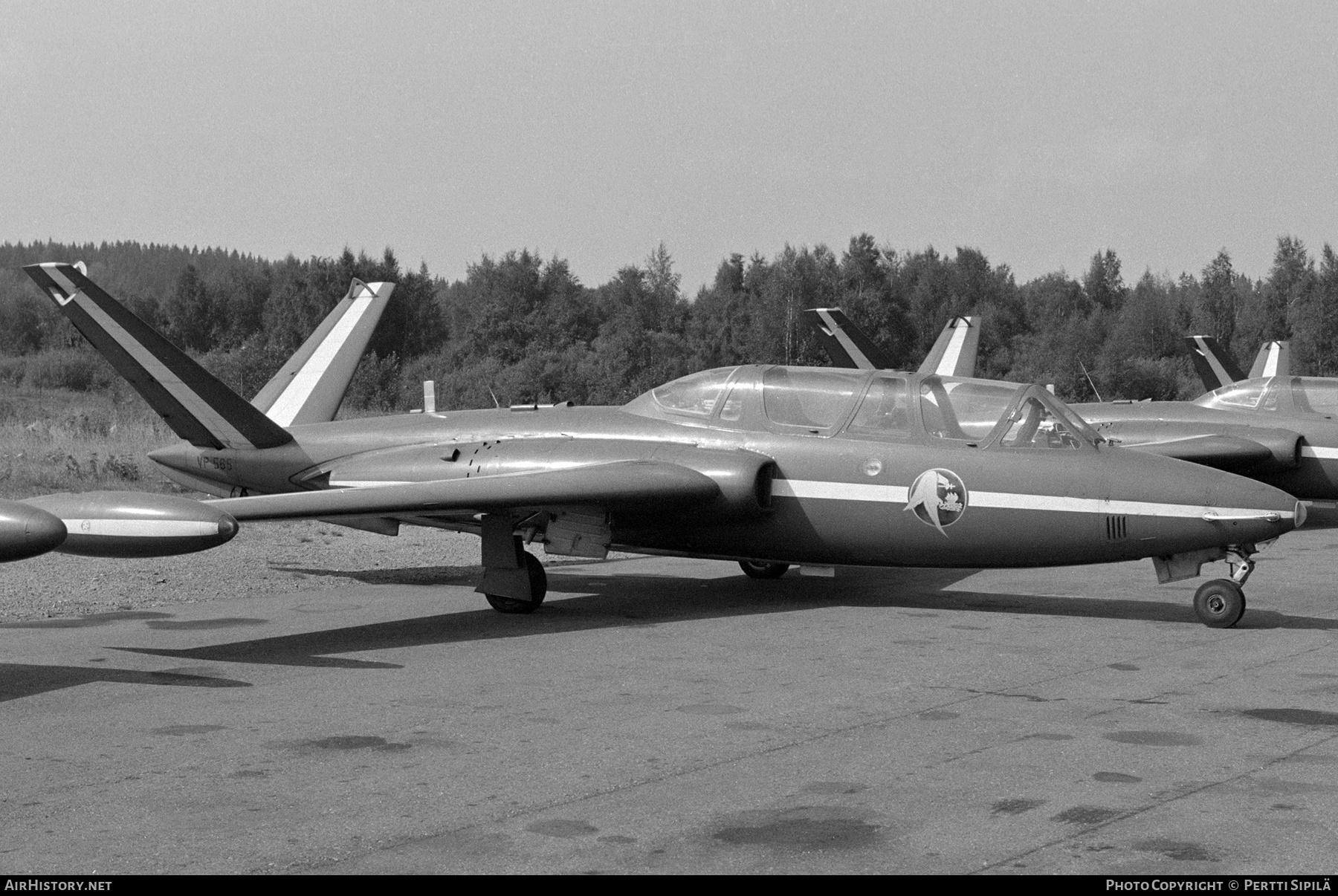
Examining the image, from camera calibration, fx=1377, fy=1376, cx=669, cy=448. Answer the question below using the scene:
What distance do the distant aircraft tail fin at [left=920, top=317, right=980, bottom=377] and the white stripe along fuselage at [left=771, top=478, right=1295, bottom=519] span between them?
15309mm

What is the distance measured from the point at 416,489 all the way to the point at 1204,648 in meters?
5.89

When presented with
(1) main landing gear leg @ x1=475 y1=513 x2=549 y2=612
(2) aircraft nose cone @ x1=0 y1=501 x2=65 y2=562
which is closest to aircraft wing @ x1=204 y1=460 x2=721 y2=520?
(1) main landing gear leg @ x1=475 y1=513 x2=549 y2=612

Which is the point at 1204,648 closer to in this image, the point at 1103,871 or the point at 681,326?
the point at 1103,871

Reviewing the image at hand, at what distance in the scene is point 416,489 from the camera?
10.6 meters

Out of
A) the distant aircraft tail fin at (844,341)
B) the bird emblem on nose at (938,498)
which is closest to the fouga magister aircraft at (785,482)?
the bird emblem on nose at (938,498)

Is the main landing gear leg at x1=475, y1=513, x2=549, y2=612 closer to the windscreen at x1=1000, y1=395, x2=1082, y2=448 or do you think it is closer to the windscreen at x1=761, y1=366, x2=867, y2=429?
the windscreen at x1=761, y1=366, x2=867, y2=429

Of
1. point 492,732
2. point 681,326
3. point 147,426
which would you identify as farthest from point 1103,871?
point 681,326

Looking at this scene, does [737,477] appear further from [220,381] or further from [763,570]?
[220,381]

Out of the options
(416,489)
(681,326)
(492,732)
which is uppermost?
(681,326)

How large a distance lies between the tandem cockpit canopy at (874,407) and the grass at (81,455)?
11130 mm

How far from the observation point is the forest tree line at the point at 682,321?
209 feet

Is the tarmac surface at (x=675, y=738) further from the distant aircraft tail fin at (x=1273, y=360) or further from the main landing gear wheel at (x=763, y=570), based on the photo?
the distant aircraft tail fin at (x=1273, y=360)
